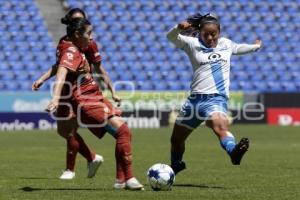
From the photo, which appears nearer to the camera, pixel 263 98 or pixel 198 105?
pixel 198 105

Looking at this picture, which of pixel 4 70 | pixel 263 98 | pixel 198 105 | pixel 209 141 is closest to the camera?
pixel 198 105

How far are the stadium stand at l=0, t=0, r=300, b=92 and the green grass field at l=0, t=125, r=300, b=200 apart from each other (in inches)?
400

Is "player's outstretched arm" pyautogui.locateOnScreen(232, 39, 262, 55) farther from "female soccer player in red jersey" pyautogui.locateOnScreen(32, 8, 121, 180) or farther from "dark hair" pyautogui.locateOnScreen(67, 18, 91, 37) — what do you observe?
"dark hair" pyautogui.locateOnScreen(67, 18, 91, 37)

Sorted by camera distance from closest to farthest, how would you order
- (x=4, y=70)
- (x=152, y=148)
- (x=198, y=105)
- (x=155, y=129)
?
(x=198, y=105), (x=152, y=148), (x=155, y=129), (x=4, y=70)

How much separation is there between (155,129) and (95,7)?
9024 mm

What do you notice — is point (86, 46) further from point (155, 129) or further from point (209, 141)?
point (155, 129)

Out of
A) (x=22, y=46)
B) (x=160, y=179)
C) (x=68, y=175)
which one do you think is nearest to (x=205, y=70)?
(x=160, y=179)

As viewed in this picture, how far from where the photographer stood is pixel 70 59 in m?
9.51

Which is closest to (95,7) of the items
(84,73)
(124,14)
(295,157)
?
(124,14)

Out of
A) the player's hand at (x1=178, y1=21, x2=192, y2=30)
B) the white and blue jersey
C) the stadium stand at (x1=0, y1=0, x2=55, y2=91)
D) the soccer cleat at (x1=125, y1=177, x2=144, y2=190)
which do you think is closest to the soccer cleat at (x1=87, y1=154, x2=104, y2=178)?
the white and blue jersey

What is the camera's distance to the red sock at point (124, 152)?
9258 mm

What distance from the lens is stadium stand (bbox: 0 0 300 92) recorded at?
32.3 metres

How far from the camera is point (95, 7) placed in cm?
3444

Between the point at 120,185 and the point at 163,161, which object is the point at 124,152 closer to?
the point at 120,185
